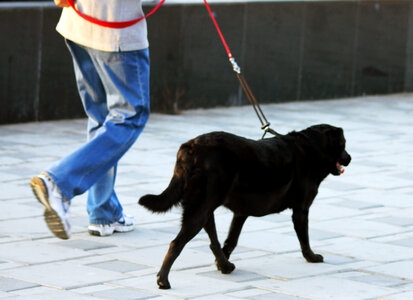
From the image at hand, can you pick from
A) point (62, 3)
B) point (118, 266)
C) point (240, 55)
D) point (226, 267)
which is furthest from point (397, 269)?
point (240, 55)

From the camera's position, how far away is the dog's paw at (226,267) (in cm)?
501

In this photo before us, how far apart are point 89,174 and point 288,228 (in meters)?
1.61

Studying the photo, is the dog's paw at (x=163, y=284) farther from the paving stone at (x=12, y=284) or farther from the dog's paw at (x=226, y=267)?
the paving stone at (x=12, y=284)

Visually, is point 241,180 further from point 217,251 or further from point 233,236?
point 233,236

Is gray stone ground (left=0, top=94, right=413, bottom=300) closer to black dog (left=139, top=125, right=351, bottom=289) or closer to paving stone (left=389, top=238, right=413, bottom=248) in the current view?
paving stone (left=389, top=238, right=413, bottom=248)

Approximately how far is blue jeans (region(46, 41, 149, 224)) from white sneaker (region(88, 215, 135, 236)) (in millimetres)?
38

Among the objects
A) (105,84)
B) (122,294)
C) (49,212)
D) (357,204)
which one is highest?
(105,84)

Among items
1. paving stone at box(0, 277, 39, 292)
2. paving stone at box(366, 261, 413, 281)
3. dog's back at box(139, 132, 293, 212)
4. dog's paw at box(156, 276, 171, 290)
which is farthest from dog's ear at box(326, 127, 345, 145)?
paving stone at box(0, 277, 39, 292)

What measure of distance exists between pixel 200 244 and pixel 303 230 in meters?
0.71

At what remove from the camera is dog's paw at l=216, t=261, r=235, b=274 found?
197 inches

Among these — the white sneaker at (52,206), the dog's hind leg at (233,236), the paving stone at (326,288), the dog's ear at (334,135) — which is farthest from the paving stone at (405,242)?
the white sneaker at (52,206)

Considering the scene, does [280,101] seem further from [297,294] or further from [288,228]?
[297,294]

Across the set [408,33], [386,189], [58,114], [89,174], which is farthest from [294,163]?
[408,33]

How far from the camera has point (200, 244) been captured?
18.6 feet
